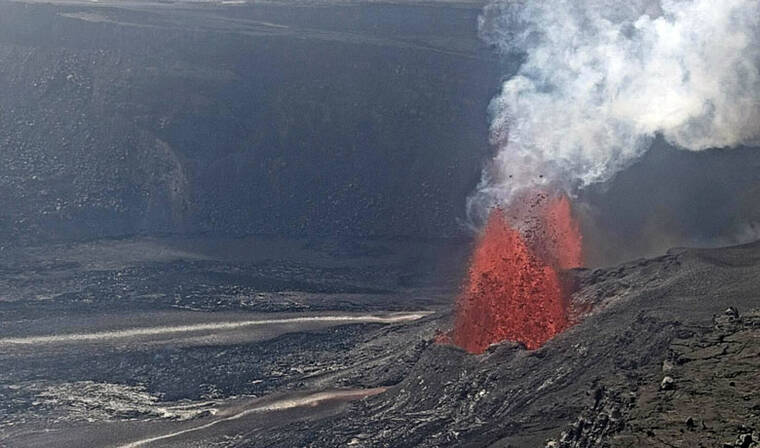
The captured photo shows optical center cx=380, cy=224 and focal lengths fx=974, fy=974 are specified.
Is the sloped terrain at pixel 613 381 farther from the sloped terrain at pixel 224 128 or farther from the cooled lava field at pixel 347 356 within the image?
the sloped terrain at pixel 224 128

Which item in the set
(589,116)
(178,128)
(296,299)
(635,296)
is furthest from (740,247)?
(178,128)

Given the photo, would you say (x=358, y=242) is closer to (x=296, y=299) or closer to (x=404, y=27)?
(x=296, y=299)

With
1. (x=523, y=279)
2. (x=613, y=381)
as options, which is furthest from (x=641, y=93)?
(x=613, y=381)

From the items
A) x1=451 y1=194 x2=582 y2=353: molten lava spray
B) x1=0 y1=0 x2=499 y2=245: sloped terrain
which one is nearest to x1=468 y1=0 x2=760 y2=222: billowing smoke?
x1=451 y1=194 x2=582 y2=353: molten lava spray

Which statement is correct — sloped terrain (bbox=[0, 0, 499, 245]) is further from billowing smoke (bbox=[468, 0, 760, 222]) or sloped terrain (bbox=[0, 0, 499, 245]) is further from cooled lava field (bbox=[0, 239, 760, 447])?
billowing smoke (bbox=[468, 0, 760, 222])

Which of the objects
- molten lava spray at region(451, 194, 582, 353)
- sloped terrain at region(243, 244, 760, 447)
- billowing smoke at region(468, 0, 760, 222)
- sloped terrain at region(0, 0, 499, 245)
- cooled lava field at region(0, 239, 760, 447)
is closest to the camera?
sloped terrain at region(243, 244, 760, 447)

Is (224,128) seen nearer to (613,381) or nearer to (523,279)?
(523,279)

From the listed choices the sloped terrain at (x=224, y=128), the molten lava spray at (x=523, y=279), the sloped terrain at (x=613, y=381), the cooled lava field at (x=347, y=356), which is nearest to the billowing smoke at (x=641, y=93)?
the molten lava spray at (x=523, y=279)
